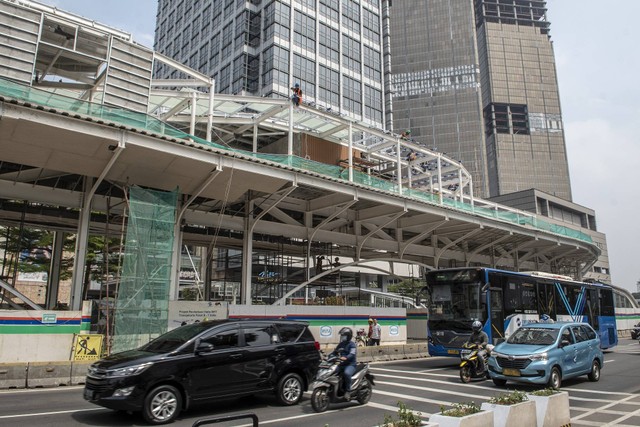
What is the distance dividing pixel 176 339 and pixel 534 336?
30.2 ft

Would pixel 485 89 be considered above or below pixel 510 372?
above

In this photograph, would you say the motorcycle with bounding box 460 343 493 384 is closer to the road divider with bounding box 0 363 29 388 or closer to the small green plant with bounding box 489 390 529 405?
the small green plant with bounding box 489 390 529 405

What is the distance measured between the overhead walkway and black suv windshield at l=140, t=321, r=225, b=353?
390 inches

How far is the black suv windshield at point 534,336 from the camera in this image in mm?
12094

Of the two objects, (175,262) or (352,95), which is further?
(352,95)

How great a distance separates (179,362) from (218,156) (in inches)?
483

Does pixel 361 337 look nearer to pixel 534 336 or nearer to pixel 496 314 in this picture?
pixel 496 314

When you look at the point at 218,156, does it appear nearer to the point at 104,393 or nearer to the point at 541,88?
the point at 104,393

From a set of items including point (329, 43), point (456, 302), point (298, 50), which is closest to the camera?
point (456, 302)

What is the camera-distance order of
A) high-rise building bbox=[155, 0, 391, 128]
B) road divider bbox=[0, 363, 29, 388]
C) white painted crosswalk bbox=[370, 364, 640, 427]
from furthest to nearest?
high-rise building bbox=[155, 0, 391, 128] → road divider bbox=[0, 363, 29, 388] → white painted crosswalk bbox=[370, 364, 640, 427]

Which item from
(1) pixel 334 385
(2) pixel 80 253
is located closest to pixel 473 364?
(1) pixel 334 385

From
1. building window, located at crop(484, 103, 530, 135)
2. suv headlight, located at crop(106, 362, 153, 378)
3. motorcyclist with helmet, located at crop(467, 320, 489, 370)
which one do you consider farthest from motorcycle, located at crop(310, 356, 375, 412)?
building window, located at crop(484, 103, 530, 135)

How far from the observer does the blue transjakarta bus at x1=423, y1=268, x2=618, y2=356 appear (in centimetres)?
1622

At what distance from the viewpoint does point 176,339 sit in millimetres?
8766
